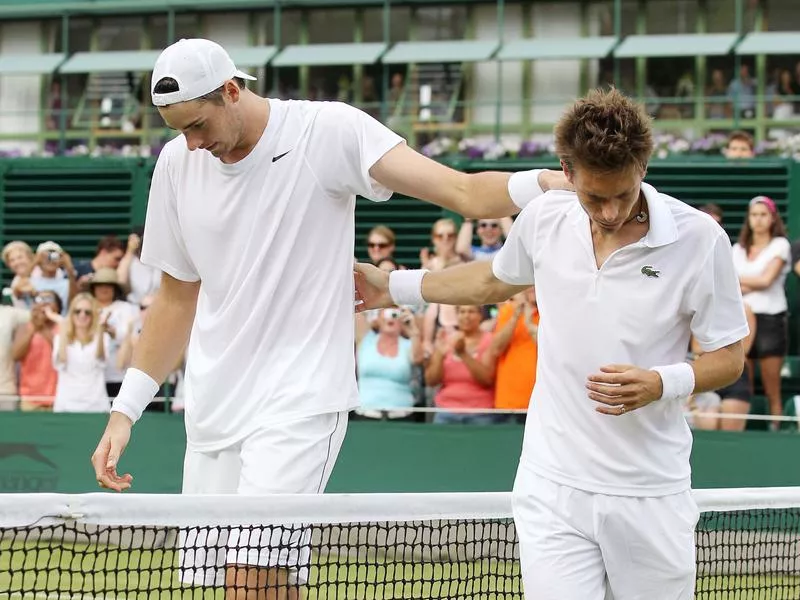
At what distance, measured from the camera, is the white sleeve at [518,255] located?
162 inches

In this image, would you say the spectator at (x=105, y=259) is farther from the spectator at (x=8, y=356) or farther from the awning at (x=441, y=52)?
the awning at (x=441, y=52)

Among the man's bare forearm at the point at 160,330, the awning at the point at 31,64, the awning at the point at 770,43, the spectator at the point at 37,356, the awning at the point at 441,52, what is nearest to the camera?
the man's bare forearm at the point at 160,330

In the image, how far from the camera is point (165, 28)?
24.1m

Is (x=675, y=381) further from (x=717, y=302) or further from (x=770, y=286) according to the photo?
(x=770, y=286)

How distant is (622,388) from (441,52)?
17958 mm

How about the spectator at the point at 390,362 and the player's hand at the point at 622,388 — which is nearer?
the player's hand at the point at 622,388

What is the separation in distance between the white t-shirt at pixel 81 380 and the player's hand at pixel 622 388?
7694 mm

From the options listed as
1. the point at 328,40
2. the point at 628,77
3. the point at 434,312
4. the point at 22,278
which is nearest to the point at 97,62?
the point at 328,40

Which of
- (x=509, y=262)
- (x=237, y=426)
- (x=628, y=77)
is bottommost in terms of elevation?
(x=237, y=426)

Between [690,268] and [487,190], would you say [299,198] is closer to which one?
[487,190]

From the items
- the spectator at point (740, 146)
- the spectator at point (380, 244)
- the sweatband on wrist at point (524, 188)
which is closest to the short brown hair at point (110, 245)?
the spectator at point (380, 244)

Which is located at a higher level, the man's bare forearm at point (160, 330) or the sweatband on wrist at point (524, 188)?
the sweatband on wrist at point (524, 188)

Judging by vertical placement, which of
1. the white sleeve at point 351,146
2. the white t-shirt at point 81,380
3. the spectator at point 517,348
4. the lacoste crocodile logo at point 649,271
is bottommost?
the white t-shirt at point 81,380

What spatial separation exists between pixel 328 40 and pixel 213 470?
19.2 metres
